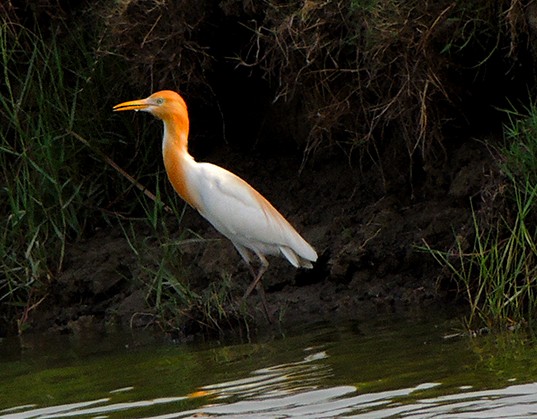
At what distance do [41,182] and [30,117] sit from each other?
1.39ft

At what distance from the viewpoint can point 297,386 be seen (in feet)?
15.4

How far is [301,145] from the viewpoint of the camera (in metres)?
7.86

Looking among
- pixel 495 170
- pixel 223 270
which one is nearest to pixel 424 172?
pixel 495 170

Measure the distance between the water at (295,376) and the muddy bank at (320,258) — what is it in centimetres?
45

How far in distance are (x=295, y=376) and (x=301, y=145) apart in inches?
121

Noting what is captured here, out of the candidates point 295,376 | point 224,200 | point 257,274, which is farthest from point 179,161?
point 295,376

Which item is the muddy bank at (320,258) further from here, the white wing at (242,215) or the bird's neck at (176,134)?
the bird's neck at (176,134)

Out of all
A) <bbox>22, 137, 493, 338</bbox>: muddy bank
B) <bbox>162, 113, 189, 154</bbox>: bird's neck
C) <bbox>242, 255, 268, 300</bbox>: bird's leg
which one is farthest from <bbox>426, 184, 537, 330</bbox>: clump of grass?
<bbox>162, 113, 189, 154</bbox>: bird's neck

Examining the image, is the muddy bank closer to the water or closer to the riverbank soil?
the riverbank soil

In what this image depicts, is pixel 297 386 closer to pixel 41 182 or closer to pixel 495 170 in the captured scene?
pixel 495 170

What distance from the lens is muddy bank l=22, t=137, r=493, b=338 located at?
672 cm

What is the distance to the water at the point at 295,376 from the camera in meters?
4.21

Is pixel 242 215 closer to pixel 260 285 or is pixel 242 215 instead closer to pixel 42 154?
pixel 260 285

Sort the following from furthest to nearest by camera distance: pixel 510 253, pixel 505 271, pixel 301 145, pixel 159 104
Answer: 1. pixel 301 145
2. pixel 159 104
3. pixel 505 271
4. pixel 510 253
